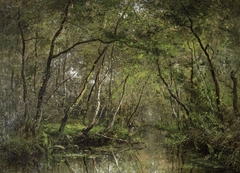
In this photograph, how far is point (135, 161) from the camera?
276 cm

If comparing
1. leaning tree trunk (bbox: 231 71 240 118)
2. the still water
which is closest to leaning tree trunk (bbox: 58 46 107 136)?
the still water

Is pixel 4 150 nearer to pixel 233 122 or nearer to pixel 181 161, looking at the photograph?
pixel 181 161

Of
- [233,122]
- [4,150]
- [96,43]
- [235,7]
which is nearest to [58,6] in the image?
[96,43]

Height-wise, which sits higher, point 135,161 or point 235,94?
point 235,94

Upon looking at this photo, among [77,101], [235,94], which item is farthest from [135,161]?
[235,94]

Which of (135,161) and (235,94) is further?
(235,94)

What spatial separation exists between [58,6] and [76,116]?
1033mm

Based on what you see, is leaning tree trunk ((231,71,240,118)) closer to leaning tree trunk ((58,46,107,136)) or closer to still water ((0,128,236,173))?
still water ((0,128,236,173))

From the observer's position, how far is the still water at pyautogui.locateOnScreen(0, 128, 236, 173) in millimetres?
2730

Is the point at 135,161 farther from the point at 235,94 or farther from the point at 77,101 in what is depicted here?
the point at 235,94

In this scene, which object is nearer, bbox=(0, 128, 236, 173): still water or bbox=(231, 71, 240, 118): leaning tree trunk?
bbox=(0, 128, 236, 173): still water

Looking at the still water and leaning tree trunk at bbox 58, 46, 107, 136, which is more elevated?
leaning tree trunk at bbox 58, 46, 107, 136

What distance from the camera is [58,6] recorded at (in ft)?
9.89

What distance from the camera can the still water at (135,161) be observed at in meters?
2.73
